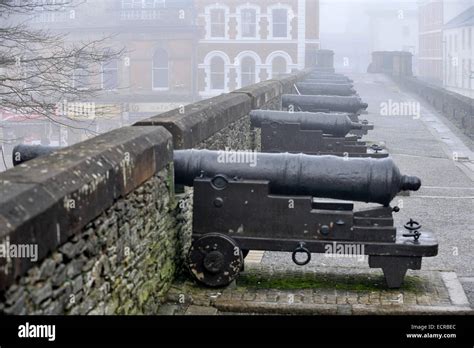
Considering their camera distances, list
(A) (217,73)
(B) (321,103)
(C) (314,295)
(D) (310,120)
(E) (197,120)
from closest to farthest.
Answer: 1. (C) (314,295)
2. (E) (197,120)
3. (D) (310,120)
4. (B) (321,103)
5. (A) (217,73)

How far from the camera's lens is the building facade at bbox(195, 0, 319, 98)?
52.2 metres

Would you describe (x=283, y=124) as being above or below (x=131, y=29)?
below

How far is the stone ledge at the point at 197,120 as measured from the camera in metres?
6.93

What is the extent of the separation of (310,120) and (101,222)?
789 centimetres

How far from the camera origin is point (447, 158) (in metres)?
18.1

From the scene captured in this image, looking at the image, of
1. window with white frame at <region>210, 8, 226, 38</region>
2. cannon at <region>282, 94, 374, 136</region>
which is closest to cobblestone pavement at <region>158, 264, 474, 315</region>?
cannon at <region>282, 94, 374, 136</region>

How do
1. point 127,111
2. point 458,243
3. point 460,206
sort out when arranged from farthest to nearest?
point 127,111 < point 460,206 < point 458,243

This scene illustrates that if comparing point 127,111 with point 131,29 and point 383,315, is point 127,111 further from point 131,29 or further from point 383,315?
point 383,315

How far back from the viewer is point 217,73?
5219 cm

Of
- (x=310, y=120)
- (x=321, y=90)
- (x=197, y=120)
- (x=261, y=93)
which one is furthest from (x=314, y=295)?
(x=321, y=90)

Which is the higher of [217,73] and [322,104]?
[217,73]

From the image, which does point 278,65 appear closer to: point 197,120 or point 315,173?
point 197,120

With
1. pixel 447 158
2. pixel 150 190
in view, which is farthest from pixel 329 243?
pixel 447 158
